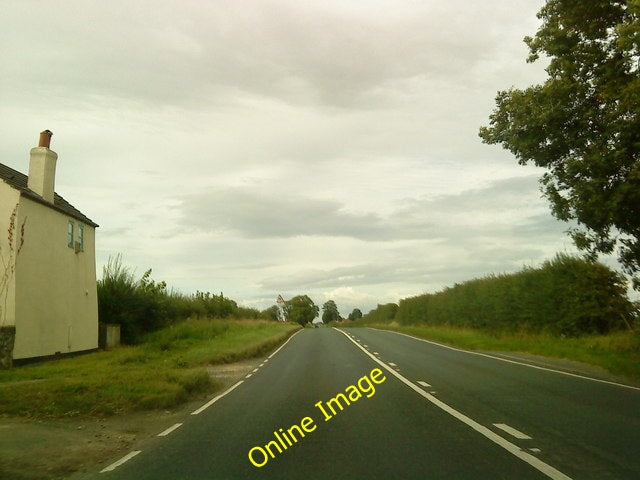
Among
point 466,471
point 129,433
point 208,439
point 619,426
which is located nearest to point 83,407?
point 129,433

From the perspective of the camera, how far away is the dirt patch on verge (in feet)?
23.8

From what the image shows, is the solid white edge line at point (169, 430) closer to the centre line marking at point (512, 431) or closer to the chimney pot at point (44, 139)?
the centre line marking at point (512, 431)

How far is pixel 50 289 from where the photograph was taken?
75.9ft

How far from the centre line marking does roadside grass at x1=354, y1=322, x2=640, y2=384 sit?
778 centimetres

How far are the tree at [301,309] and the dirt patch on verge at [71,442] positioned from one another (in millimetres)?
146222

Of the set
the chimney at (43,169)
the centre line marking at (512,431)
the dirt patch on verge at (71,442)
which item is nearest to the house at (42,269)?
the chimney at (43,169)

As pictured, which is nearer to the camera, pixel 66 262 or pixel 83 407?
pixel 83 407

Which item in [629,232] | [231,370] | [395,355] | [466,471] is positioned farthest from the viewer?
[395,355]

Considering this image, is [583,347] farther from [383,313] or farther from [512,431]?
[383,313]

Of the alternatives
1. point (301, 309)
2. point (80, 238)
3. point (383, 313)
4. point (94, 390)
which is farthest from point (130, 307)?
point (301, 309)

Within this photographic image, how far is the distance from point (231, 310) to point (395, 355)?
43.5m

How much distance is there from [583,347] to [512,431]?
50.6 feet

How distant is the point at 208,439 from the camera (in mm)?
8703

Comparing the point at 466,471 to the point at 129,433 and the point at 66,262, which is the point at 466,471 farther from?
the point at 66,262
